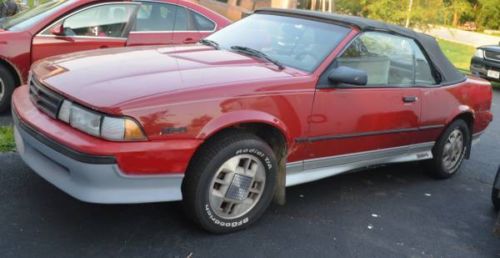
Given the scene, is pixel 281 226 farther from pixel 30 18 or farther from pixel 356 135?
pixel 30 18

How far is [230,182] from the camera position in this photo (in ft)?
12.2

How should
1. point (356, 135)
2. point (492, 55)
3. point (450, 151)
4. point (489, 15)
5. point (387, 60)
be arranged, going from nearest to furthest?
point (356, 135), point (387, 60), point (450, 151), point (492, 55), point (489, 15)

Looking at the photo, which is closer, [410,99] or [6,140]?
[410,99]

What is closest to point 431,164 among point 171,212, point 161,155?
point 171,212

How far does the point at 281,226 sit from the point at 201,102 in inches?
45.8

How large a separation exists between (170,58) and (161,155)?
106 cm

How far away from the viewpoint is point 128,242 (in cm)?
356

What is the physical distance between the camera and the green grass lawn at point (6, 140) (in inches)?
196

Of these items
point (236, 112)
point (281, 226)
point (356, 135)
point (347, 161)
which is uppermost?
point (236, 112)

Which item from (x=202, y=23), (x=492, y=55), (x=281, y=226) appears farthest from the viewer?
(x=492, y=55)

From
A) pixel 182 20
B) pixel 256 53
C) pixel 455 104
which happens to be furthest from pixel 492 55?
pixel 256 53

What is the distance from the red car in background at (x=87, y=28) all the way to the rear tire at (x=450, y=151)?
3245 millimetres

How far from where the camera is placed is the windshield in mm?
6105

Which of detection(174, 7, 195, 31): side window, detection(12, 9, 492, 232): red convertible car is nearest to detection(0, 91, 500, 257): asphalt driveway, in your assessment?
detection(12, 9, 492, 232): red convertible car
